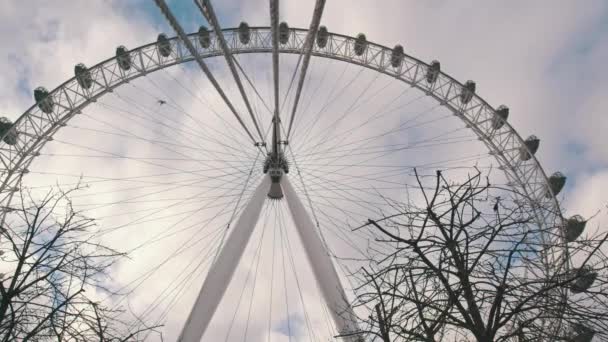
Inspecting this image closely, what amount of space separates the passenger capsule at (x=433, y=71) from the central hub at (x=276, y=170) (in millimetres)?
9890

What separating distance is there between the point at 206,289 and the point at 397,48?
608 inches

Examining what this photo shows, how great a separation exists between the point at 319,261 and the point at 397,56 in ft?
42.0

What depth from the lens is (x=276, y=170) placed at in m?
14.7

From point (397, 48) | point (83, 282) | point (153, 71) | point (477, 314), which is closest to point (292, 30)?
point (397, 48)

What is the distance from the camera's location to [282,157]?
15055 mm

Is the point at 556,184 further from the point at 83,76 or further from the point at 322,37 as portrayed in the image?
the point at 83,76

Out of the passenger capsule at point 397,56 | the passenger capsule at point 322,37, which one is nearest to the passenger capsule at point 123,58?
the passenger capsule at point 322,37

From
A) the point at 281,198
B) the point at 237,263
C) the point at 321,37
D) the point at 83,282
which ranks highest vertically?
the point at 321,37

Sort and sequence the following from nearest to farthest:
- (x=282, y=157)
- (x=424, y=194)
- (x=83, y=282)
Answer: (x=424, y=194), (x=83, y=282), (x=282, y=157)

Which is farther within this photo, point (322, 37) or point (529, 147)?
point (322, 37)

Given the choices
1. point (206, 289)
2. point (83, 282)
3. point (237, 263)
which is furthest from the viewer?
point (237, 263)

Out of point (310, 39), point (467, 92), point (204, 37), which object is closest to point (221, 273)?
point (310, 39)

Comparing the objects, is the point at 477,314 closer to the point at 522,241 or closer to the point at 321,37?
the point at 522,241

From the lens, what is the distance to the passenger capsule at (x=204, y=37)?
766 inches
